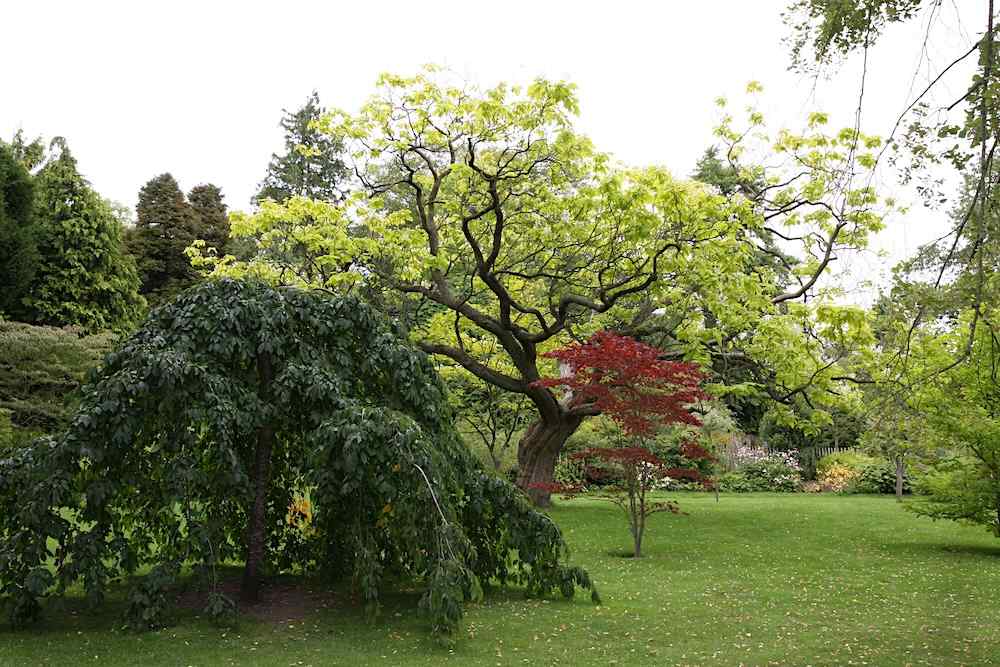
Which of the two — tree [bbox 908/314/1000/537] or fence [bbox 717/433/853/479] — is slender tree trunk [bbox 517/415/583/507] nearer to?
tree [bbox 908/314/1000/537]

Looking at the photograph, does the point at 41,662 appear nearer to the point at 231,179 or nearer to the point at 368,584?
the point at 368,584

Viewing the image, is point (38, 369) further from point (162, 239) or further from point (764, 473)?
point (764, 473)

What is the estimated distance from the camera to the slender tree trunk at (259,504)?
654 centimetres

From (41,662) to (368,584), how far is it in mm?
2119

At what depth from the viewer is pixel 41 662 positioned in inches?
201

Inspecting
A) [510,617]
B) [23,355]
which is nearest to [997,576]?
[510,617]

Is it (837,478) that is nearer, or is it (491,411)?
(491,411)

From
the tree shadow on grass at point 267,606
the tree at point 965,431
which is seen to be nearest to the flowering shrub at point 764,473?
the tree at point 965,431

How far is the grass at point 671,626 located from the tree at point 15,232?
14472 mm

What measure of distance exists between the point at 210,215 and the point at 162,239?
9.22 ft

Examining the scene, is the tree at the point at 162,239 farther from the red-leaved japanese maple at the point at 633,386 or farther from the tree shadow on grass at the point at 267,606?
the tree shadow on grass at the point at 267,606

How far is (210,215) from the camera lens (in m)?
29.5

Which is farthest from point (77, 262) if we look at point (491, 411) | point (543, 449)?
point (543, 449)

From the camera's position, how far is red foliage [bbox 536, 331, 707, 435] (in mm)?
9852
